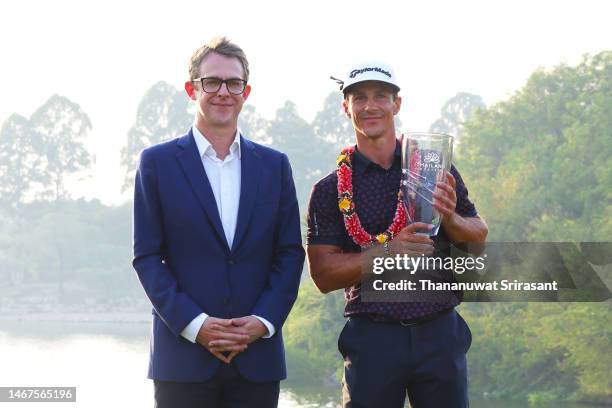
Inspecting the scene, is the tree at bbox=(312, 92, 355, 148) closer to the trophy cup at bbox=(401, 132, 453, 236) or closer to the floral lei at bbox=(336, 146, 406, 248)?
the floral lei at bbox=(336, 146, 406, 248)

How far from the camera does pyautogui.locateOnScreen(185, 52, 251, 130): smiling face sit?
3.97m

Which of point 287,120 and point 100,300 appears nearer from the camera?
point 100,300

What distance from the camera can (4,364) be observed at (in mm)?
40781

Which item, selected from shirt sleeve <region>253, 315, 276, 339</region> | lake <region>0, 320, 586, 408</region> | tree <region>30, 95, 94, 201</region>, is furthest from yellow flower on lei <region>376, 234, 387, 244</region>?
tree <region>30, 95, 94, 201</region>

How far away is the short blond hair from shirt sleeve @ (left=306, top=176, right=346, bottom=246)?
0.49 m

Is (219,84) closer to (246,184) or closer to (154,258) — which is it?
(246,184)

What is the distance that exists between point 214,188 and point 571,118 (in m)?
32.0

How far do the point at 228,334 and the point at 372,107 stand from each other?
0.96 meters

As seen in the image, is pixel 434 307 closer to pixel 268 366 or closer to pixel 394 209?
pixel 394 209

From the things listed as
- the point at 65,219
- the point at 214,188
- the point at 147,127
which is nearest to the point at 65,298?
the point at 65,219

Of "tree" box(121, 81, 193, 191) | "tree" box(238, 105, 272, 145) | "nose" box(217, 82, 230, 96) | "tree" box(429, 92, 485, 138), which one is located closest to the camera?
"nose" box(217, 82, 230, 96)

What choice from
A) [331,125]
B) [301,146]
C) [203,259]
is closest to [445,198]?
[203,259]

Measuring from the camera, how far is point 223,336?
3822mm

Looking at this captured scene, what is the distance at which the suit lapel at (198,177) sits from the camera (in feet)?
12.8
